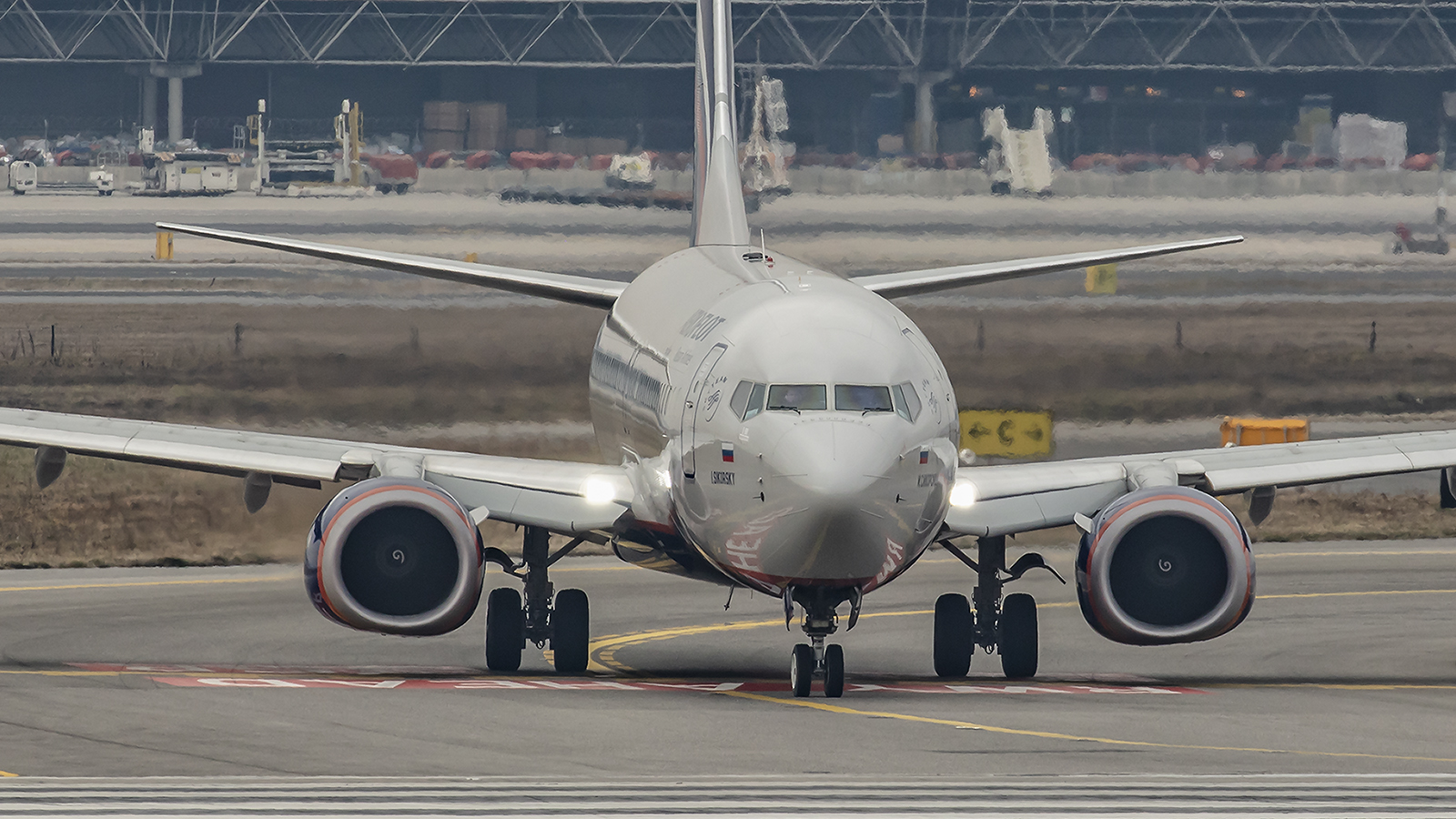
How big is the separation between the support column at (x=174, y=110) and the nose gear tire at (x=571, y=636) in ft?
349

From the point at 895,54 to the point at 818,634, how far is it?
10096cm

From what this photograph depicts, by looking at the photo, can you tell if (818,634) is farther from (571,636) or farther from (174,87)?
(174,87)

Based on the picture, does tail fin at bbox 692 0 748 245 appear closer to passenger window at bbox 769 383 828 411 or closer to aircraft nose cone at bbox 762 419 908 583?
passenger window at bbox 769 383 828 411

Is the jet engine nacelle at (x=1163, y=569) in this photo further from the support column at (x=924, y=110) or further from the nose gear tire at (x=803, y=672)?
the support column at (x=924, y=110)

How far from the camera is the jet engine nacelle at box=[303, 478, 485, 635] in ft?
75.2

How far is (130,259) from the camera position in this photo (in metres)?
77.6

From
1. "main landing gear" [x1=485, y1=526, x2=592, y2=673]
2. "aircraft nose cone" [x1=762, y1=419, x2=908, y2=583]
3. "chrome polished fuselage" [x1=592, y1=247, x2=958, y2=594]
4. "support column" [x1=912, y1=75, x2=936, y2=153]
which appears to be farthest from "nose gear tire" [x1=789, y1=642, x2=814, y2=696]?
"support column" [x1=912, y1=75, x2=936, y2=153]

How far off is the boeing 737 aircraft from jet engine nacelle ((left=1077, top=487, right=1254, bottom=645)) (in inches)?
1.0

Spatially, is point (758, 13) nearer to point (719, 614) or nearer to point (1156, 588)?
point (719, 614)

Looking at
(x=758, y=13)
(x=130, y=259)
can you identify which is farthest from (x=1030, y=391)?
(x=758, y=13)

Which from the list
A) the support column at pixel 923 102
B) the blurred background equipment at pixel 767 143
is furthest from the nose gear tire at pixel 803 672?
the support column at pixel 923 102

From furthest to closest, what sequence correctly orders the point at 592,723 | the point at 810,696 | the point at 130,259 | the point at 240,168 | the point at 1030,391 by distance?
the point at 240,168
the point at 130,259
the point at 1030,391
the point at 810,696
the point at 592,723

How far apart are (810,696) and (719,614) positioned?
345 inches

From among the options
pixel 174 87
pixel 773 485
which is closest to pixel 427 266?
pixel 773 485
